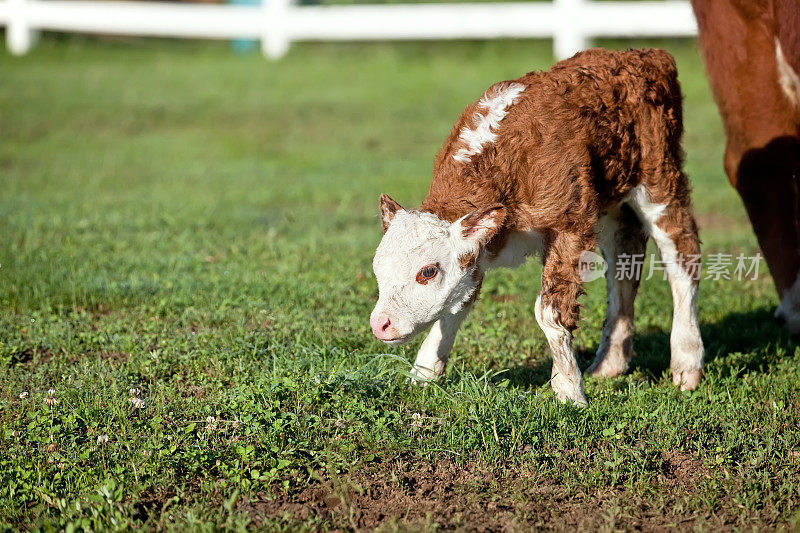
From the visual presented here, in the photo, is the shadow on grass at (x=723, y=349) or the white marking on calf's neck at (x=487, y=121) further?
the shadow on grass at (x=723, y=349)

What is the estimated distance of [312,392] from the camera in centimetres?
488

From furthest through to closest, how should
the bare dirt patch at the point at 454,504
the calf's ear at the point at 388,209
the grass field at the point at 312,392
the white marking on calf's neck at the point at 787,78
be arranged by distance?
the white marking on calf's neck at the point at 787,78, the calf's ear at the point at 388,209, the grass field at the point at 312,392, the bare dirt patch at the point at 454,504

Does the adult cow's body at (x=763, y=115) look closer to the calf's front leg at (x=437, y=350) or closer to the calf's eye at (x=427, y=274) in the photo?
the calf's front leg at (x=437, y=350)

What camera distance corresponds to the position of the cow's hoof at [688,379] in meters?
5.43

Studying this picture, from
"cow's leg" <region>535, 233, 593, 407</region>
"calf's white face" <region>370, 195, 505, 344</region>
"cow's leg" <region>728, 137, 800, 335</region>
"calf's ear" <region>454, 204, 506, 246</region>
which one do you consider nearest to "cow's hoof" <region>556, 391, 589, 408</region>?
"cow's leg" <region>535, 233, 593, 407</region>

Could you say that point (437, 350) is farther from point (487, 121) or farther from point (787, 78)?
point (787, 78)

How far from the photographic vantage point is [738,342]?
20.6 ft

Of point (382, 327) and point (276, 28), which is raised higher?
point (276, 28)

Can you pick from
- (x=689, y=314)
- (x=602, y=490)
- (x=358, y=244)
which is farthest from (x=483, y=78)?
(x=602, y=490)

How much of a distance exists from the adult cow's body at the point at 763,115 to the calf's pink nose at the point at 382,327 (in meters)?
3.09

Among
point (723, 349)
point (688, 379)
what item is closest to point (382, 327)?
point (688, 379)

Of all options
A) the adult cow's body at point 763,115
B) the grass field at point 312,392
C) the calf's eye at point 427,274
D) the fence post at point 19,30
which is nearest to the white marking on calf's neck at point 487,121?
the calf's eye at point 427,274

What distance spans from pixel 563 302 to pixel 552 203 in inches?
20.5

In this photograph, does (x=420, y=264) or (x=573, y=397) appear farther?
(x=573, y=397)
